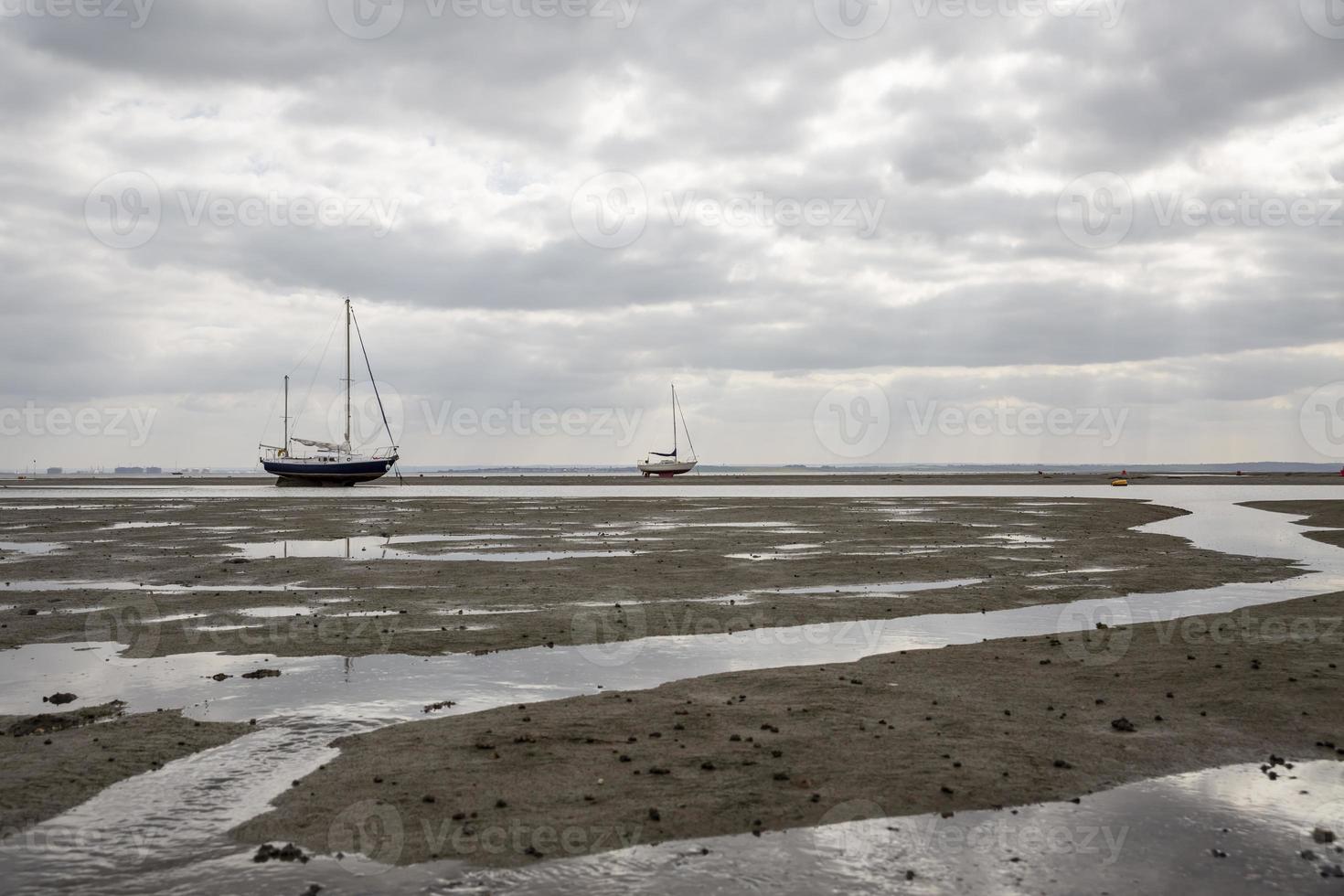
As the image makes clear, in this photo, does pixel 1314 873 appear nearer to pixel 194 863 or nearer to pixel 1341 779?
pixel 1341 779

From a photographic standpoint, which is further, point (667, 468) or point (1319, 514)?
point (667, 468)

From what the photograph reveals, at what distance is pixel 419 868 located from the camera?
7.50 m

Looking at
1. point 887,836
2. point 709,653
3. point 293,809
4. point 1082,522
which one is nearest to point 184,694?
point 293,809

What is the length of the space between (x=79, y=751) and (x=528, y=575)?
15.8m

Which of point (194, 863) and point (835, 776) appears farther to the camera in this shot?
point (835, 776)

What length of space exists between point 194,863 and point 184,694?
6269 millimetres

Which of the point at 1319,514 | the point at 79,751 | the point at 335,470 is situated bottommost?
the point at 1319,514

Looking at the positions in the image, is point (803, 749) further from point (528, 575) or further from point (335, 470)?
point (335, 470)

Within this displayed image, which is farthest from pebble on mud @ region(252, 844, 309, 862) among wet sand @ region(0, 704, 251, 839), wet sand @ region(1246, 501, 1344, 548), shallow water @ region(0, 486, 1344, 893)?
wet sand @ region(1246, 501, 1344, 548)

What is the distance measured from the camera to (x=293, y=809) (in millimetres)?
8633

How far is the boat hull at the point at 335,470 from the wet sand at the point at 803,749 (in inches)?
4268

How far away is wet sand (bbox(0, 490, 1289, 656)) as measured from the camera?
18078mm

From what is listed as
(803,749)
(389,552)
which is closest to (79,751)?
(803,749)

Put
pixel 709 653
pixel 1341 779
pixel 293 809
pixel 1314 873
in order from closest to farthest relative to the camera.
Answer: pixel 1314 873 < pixel 293 809 < pixel 1341 779 < pixel 709 653
